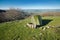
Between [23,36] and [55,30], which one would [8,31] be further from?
[55,30]

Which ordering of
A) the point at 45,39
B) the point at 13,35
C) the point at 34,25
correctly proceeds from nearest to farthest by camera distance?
the point at 45,39 < the point at 13,35 < the point at 34,25

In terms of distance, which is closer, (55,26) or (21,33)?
(21,33)

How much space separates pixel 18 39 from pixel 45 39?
8.83 ft

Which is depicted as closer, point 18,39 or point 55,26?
point 18,39

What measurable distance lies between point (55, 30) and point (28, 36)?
3333 millimetres

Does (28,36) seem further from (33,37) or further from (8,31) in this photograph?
(8,31)

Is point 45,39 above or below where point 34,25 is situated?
below

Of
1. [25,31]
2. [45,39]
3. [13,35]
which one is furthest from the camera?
[25,31]

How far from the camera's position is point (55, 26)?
13367 millimetres

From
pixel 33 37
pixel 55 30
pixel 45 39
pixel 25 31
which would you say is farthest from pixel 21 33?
pixel 55 30

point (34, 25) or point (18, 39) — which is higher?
point (34, 25)

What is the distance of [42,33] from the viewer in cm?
1186

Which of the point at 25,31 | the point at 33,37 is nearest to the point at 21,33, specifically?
the point at 25,31

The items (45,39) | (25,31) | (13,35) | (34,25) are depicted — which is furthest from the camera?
(34,25)
